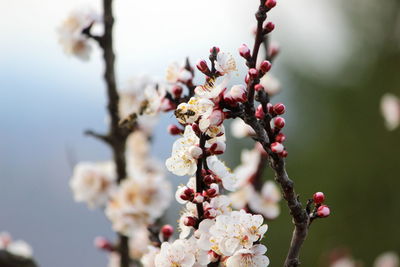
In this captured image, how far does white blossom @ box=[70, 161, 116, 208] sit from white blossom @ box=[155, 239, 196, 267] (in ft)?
4.49

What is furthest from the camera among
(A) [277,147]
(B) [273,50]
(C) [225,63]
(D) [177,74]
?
(B) [273,50]

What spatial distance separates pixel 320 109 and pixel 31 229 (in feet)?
48.1

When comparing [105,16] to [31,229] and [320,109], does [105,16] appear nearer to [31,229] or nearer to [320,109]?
[320,109]

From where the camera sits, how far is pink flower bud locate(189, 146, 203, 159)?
1074mm

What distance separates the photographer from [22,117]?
86.7ft

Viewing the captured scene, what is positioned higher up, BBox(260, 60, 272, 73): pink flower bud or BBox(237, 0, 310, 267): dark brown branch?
BBox(260, 60, 272, 73): pink flower bud

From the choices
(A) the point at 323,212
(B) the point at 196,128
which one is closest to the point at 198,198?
(B) the point at 196,128

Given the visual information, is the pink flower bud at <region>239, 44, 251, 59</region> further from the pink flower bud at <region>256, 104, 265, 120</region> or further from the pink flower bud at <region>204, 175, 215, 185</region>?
the pink flower bud at <region>204, 175, 215, 185</region>

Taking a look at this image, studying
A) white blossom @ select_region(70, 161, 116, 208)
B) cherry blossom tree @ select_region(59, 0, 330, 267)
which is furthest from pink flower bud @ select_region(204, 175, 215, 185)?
white blossom @ select_region(70, 161, 116, 208)

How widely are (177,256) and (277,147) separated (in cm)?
30

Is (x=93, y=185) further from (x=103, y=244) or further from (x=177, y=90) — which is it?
(x=177, y=90)

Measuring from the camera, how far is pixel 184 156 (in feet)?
3.70

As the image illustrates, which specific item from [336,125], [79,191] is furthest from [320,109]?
[79,191]

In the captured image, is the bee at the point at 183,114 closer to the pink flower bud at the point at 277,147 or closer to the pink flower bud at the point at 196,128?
the pink flower bud at the point at 196,128
